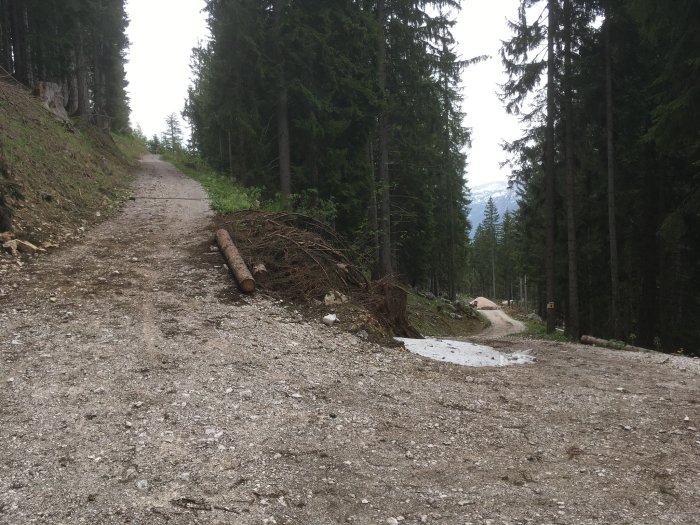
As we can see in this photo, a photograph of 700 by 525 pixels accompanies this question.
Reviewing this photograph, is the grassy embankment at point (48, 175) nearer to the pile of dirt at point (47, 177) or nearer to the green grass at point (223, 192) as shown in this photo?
the pile of dirt at point (47, 177)

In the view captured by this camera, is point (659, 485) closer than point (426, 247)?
Yes

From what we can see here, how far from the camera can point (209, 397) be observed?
4574 millimetres

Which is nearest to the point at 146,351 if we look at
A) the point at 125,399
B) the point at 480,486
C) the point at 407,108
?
the point at 125,399

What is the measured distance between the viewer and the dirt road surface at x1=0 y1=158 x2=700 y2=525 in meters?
3.13

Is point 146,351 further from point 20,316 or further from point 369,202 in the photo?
point 369,202

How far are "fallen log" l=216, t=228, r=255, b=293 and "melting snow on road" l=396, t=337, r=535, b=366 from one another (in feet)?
9.38

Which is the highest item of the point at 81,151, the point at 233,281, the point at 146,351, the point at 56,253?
the point at 81,151

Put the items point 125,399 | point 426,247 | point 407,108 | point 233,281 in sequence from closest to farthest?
point 125,399
point 233,281
point 407,108
point 426,247

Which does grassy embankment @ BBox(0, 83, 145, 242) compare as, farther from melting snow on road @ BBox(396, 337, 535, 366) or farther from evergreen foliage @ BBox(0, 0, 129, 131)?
melting snow on road @ BBox(396, 337, 535, 366)

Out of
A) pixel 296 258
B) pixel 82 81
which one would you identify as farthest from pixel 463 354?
pixel 82 81

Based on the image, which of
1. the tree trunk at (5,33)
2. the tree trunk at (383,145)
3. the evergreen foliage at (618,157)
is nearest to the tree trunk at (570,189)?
the evergreen foliage at (618,157)

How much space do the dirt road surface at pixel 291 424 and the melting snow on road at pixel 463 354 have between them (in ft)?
1.28

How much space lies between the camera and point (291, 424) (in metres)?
4.25

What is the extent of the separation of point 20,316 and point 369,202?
12791 millimetres
